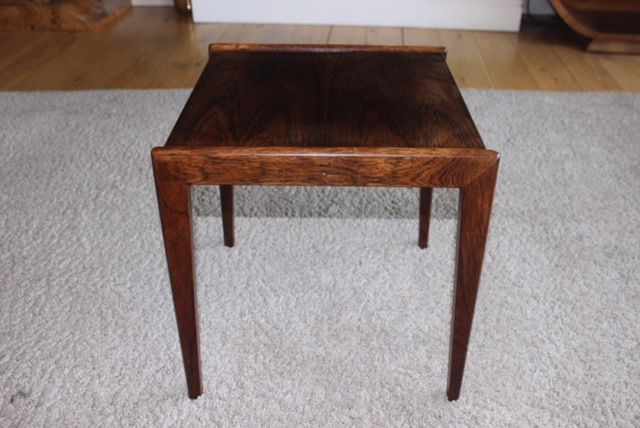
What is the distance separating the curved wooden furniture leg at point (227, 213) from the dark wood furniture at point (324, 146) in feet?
0.76

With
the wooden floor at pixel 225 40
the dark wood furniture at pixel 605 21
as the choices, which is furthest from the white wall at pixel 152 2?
the dark wood furniture at pixel 605 21

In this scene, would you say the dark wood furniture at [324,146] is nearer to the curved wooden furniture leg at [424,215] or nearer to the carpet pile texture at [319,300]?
the carpet pile texture at [319,300]

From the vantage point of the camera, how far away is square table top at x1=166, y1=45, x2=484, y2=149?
70cm

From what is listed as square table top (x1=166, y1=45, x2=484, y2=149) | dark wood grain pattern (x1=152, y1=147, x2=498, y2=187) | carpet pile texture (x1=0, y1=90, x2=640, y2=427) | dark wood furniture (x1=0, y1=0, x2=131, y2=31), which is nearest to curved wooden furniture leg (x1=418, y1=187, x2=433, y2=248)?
carpet pile texture (x1=0, y1=90, x2=640, y2=427)

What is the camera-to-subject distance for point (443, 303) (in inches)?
39.7

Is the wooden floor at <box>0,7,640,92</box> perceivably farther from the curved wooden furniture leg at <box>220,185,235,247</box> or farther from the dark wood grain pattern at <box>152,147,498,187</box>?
the dark wood grain pattern at <box>152,147,498,187</box>

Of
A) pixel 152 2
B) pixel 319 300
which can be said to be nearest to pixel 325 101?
pixel 319 300

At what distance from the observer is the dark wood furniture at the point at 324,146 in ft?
2.19

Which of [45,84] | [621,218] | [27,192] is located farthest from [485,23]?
[27,192]

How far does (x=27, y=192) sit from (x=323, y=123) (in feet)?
2.76

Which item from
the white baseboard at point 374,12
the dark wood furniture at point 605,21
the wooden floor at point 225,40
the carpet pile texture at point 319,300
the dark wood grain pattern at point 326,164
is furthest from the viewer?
the white baseboard at point 374,12

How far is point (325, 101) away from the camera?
79 cm

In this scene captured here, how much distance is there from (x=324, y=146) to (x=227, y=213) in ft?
1.46

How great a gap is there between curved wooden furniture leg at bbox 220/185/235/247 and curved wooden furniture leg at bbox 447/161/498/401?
1.48 feet
